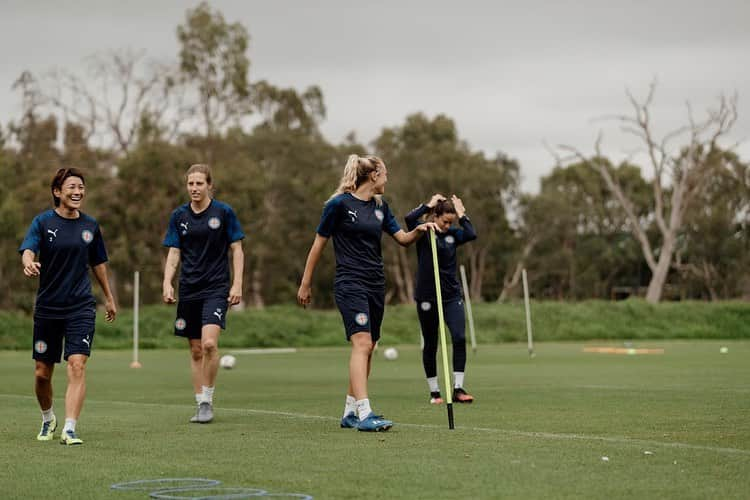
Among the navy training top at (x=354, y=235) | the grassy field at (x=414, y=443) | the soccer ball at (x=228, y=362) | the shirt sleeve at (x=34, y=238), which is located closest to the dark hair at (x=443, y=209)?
the grassy field at (x=414, y=443)

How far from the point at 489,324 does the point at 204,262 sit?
31.3 meters

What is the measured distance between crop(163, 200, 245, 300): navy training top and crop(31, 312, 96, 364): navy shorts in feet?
5.12

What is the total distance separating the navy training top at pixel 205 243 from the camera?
1163cm

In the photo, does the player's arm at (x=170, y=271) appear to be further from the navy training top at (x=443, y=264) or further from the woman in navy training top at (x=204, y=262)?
the navy training top at (x=443, y=264)

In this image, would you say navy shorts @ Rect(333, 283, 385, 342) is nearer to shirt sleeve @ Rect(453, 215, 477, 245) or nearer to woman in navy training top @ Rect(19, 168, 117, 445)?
woman in navy training top @ Rect(19, 168, 117, 445)

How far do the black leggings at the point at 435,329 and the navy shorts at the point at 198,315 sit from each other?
116 inches

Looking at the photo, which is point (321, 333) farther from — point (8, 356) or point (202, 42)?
point (202, 42)

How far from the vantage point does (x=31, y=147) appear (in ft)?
245

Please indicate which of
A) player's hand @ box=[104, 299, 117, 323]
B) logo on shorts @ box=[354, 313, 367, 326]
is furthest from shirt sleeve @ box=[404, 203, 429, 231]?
player's hand @ box=[104, 299, 117, 323]

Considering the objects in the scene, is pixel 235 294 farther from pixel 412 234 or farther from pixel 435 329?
pixel 435 329

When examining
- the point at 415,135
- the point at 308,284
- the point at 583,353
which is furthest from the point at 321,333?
the point at 415,135

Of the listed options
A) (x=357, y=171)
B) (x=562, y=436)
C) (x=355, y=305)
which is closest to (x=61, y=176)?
(x=357, y=171)

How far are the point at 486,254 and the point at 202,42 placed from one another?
75.7 feet

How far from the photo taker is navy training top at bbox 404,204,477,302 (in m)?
13.9
